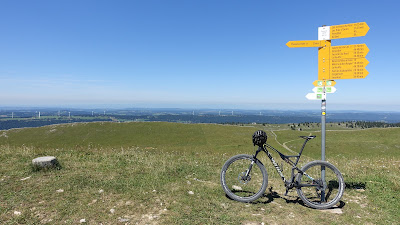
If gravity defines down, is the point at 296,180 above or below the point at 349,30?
below

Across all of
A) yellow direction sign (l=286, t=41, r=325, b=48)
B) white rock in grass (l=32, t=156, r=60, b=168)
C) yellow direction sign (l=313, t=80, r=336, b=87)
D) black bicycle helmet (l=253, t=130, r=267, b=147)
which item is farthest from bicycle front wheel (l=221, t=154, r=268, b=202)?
white rock in grass (l=32, t=156, r=60, b=168)

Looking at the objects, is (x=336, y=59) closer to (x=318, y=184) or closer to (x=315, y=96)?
(x=315, y=96)

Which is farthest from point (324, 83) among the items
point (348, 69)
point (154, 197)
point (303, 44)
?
point (154, 197)

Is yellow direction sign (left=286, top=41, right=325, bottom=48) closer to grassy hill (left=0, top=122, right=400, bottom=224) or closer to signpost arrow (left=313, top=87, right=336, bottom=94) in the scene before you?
signpost arrow (left=313, top=87, right=336, bottom=94)

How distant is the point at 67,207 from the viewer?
18.4ft

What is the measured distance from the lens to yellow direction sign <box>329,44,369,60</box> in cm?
642

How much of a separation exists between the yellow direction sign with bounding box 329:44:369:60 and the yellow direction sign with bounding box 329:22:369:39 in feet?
1.16

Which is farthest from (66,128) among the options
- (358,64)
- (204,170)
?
(358,64)

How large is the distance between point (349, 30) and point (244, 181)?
239 inches

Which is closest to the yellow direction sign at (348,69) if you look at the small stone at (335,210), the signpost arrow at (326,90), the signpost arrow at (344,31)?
the signpost arrow at (326,90)

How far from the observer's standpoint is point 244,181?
6918mm

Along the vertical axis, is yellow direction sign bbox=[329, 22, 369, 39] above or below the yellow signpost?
above

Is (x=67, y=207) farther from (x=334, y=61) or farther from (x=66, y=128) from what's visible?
(x=66, y=128)

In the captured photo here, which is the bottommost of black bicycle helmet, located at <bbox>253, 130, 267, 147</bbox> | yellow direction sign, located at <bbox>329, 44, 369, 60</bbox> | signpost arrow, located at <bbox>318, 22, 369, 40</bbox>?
Result: black bicycle helmet, located at <bbox>253, 130, 267, 147</bbox>
